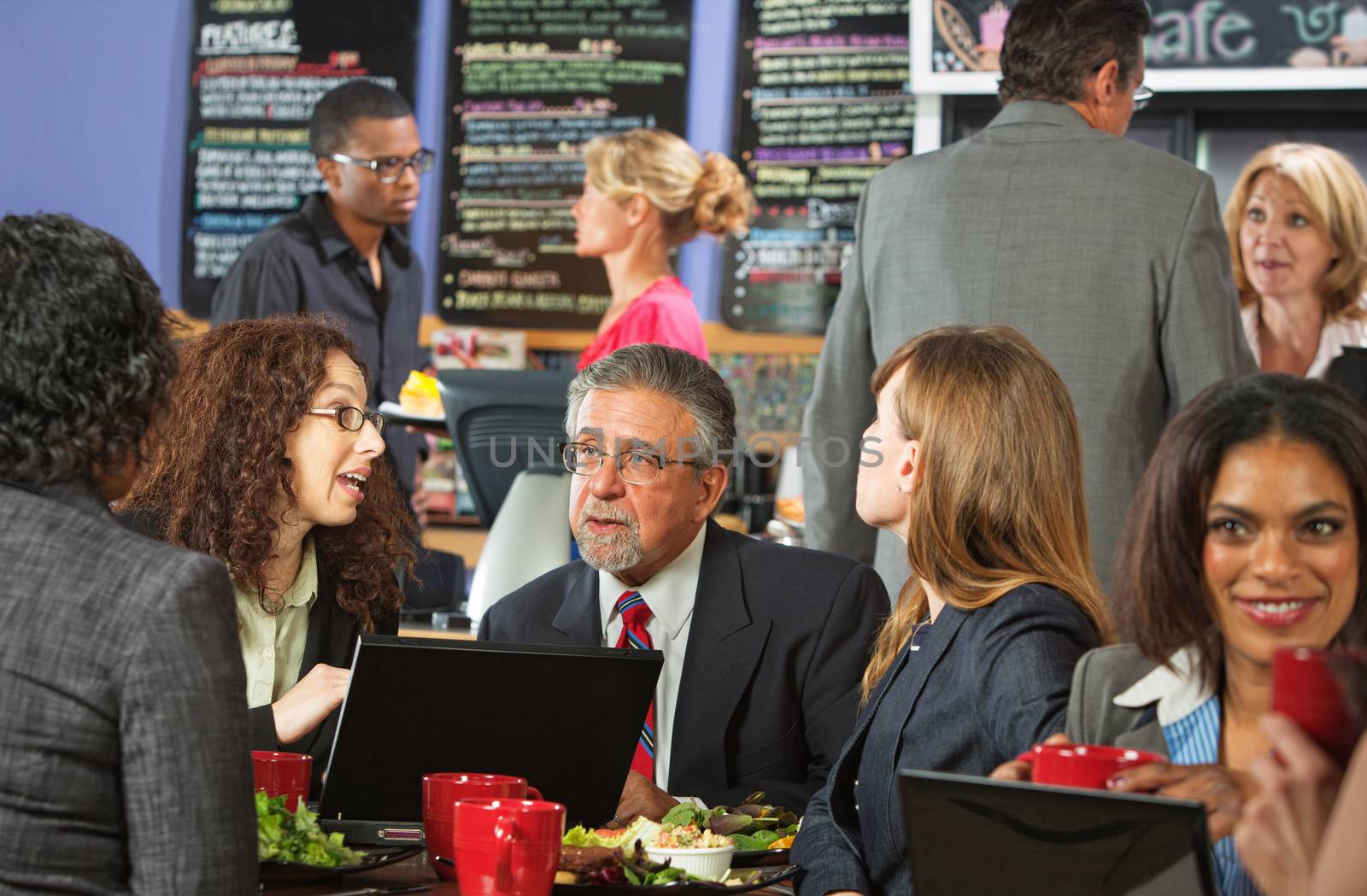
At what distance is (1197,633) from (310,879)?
824 millimetres

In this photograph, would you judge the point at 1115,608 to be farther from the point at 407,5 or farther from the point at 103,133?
the point at 103,133

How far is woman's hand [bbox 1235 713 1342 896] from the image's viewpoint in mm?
940

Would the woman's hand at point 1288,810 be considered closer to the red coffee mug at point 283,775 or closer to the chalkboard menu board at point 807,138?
the red coffee mug at point 283,775

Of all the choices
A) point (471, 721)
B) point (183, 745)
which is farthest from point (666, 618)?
point (183, 745)

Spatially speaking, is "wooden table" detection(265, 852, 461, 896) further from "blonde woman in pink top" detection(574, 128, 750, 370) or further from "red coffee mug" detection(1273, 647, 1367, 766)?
"blonde woman in pink top" detection(574, 128, 750, 370)

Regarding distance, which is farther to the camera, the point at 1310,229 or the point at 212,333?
the point at 1310,229

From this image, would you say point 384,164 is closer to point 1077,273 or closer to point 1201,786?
point 1077,273

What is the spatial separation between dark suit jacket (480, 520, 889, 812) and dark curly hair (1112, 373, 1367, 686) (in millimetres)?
727

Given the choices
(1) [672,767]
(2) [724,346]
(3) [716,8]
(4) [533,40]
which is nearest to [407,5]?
(4) [533,40]

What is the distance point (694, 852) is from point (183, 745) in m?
0.53

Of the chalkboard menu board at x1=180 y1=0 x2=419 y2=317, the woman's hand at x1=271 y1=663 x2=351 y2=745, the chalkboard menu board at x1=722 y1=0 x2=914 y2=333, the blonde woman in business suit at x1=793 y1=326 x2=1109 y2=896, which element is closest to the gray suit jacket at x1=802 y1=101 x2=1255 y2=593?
the blonde woman in business suit at x1=793 y1=326 x2=1109 y2=896

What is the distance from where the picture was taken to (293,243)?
3.98m

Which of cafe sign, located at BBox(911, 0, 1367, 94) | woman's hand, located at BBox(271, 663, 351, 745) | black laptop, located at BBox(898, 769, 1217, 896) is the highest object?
cafe sign, located at BBox(911, 0, 1367, 94)

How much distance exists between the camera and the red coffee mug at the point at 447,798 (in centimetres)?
145
